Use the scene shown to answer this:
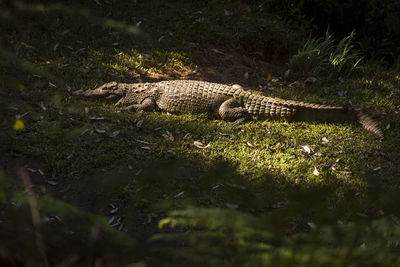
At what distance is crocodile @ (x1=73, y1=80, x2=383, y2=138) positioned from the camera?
16.1 feet

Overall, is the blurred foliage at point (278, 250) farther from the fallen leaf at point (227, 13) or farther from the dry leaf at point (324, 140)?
the fallen leaf at point (227, 13)

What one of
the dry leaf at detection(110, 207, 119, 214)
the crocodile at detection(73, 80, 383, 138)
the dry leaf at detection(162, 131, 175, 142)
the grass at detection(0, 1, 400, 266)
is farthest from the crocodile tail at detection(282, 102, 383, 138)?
the dry leaf at detection(110, 207, 119, 214)

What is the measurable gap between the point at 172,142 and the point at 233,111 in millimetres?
1258

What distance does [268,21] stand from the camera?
24.8ft

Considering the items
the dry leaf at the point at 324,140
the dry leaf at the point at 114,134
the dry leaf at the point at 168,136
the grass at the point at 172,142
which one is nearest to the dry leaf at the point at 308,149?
the grass at the point at 172,142

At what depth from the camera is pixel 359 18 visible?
7.79 m

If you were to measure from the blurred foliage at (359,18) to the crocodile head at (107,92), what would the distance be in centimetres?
462

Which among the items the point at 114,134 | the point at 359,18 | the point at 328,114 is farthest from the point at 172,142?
the point at 359,18

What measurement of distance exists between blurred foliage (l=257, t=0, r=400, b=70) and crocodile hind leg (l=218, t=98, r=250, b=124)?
3.93 m

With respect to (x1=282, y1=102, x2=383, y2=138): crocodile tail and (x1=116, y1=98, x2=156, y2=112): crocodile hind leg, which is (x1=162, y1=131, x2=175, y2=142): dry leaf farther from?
(x1=282, y1=102, x2=383, y2=138): crocodile tail

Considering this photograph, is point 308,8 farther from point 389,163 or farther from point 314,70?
point 389,163

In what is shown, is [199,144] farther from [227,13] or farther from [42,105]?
[227,13]

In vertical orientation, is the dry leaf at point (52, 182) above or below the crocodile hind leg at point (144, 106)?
below

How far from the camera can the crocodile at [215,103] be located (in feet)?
16.1
